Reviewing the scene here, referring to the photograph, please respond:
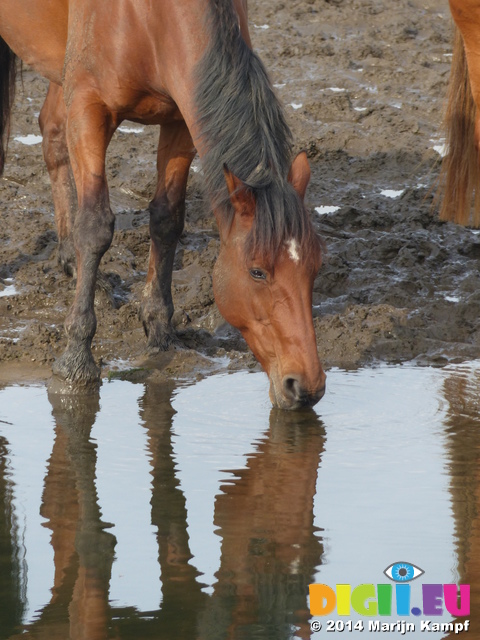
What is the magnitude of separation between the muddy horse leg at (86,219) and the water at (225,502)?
17 cm

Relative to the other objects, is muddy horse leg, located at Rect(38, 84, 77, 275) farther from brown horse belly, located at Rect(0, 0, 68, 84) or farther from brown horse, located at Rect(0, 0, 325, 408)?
brown horse, located at Rect(0, 0, 325, 408)

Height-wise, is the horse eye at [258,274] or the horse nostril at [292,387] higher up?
the horse eye at [258,274]

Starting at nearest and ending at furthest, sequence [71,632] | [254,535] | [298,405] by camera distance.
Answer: [71,632] → [254,535] → [298,405]

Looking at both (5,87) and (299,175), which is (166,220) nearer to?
(299,175)

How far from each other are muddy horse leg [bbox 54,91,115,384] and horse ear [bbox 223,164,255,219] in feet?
3.12

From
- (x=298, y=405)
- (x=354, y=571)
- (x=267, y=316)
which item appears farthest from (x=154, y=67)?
(x=354, y=571)

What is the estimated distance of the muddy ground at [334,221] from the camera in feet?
17.2

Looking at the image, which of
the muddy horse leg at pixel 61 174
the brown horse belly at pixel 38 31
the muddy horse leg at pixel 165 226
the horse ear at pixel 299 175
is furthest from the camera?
the muddy horse leg at pixel 61 174

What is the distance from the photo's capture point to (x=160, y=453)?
12.3ft

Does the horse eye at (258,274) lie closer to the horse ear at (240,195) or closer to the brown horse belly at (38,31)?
the horse ear at (240,195)

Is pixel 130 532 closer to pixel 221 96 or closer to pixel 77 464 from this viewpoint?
pixel 77 464

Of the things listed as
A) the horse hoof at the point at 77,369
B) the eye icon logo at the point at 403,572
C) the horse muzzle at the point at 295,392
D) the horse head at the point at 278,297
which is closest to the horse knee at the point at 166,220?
the horse hoof at the point at 77,369

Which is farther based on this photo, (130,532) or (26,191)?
(26,191)

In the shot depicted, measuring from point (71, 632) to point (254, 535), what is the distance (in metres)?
0.74
